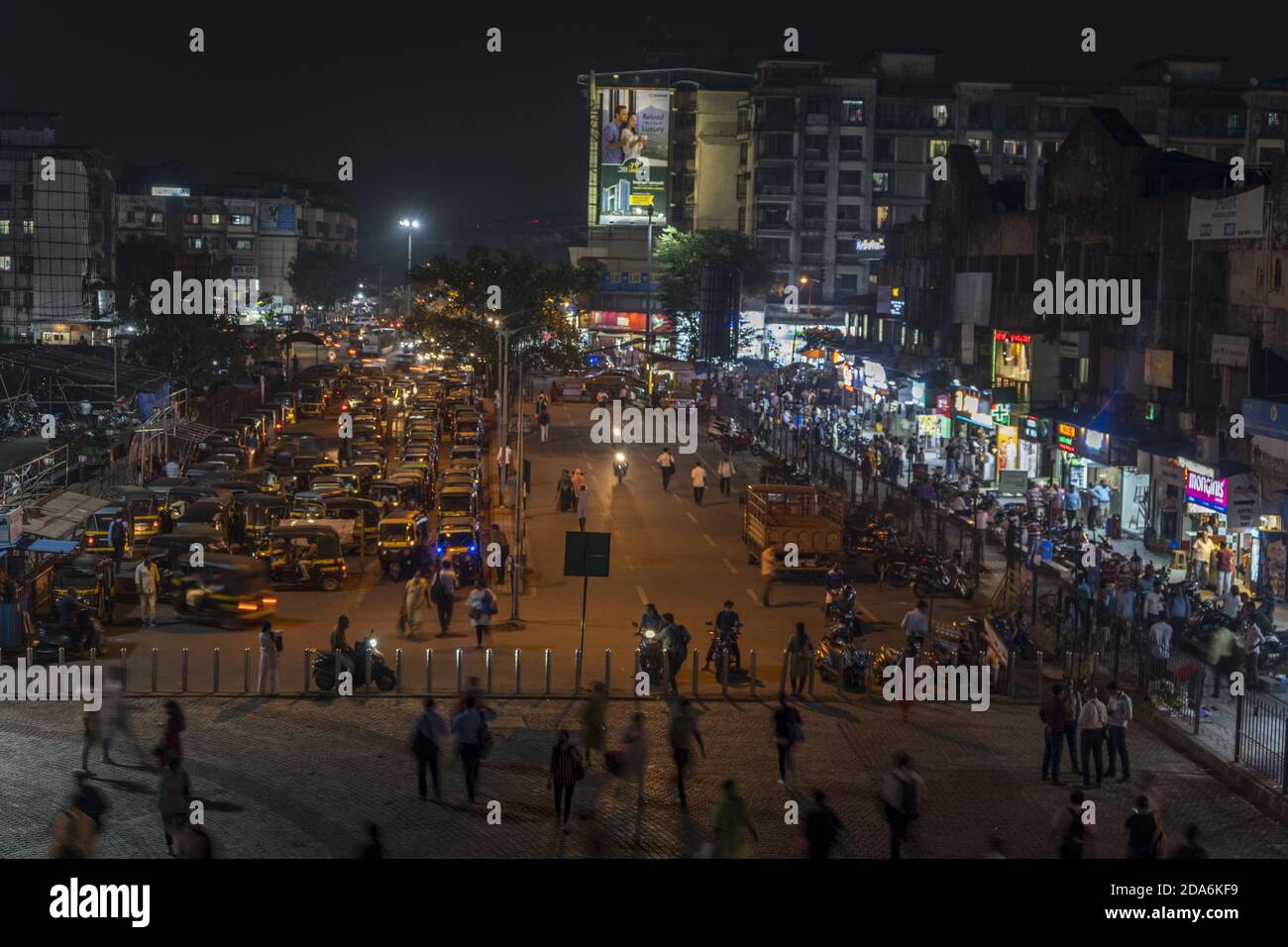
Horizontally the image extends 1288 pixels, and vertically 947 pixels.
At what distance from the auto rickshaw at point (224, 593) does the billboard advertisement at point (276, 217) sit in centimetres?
16173

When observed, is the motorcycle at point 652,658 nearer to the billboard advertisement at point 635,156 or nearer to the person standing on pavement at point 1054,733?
the person standing on pavement at point 1054,733

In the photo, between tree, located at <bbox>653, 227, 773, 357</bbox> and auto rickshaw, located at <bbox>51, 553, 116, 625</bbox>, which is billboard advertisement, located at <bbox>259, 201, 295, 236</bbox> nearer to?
tree, located at <bbox>653, 227, 773, 357</bbox>

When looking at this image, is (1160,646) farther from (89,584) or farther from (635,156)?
(635,156)

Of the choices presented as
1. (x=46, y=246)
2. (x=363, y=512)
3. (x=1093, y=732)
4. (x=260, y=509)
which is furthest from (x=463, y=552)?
(x=46, y=246)

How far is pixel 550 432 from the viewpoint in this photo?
69750 mm

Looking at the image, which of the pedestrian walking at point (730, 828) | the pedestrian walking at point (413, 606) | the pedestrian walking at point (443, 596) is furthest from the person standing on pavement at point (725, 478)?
the pedestrian walking at point (730, 828)

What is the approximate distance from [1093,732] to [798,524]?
15933 millimetres

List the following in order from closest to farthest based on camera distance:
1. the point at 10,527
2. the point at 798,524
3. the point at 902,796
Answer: the point at 902,796, the point at 10,527, the point at 798,524

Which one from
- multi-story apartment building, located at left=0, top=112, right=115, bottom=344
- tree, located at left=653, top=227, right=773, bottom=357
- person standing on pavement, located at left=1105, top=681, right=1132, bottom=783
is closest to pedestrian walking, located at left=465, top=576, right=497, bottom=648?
person standing on pavement, located at left=1105, top=681, right=1132, bottom=783

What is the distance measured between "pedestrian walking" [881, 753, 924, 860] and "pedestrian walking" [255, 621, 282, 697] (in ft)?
36.1

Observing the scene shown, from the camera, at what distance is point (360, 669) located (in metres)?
23.7

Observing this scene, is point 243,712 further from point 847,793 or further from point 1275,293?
point 1275,293

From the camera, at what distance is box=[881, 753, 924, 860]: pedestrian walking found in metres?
15.5
